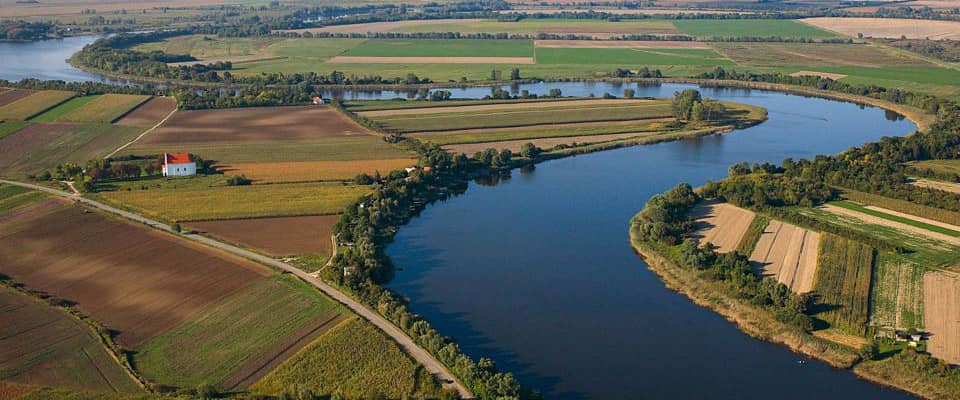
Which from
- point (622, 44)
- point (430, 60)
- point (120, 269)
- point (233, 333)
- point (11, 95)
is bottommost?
point (233, 333)

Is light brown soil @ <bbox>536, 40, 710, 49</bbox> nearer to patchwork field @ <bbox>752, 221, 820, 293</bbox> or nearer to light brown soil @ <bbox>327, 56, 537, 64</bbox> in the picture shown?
light brown soil @ <bbox>327, 56, 537, 64</bbox>

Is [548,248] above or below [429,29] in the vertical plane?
below

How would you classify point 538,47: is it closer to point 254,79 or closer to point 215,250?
point 254,79

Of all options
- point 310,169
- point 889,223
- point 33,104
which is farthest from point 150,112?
point 889,223

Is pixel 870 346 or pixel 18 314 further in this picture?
pixel 18 314

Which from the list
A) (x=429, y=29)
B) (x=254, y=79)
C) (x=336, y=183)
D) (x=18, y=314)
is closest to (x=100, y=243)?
(x=18, y=314)

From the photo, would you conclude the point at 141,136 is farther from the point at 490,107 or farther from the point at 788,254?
the point at 788,254

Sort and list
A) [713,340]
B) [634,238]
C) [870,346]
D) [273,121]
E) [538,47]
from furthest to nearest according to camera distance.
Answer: [538,47], [273,121], [634,238], [713,340], [870,346]
